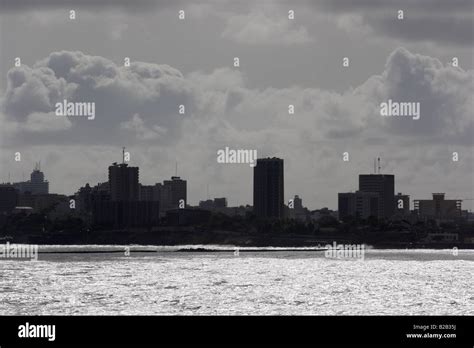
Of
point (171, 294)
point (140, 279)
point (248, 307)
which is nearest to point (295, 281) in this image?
point (140, 279)

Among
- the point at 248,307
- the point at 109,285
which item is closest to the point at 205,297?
the point at 248,307
